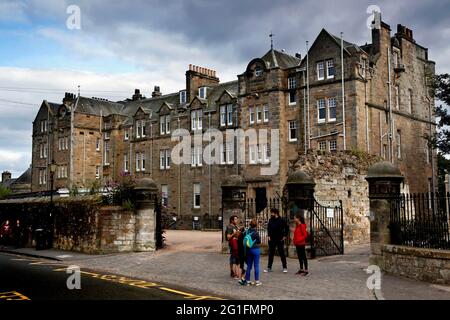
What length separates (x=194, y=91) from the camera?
4984cm

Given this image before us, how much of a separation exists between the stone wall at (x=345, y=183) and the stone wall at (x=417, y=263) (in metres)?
8.93

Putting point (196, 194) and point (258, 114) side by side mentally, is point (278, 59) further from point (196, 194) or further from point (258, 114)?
point (196, 194)

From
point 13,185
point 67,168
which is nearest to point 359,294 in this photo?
point 67,168

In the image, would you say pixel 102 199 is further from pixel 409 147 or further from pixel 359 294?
pixel 409 147

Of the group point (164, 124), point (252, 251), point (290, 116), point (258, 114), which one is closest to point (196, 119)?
point (164, 124)

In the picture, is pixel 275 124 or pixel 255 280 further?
pixel 275 124

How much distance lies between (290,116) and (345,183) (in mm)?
15603

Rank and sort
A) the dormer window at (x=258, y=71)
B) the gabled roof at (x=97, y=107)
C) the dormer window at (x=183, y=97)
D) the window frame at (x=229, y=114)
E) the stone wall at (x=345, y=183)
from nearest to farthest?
the stone wall at (x=345, y=183) → the dormer window at (x=258, y=71) → the window frame at (x=229, y=114) → the dormer window at (x=183, y=97) → the gabled roof at (x=97, y=107)

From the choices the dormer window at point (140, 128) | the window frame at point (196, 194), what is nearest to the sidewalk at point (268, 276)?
the window frame at point (196, 194)

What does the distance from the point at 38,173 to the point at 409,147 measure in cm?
4579

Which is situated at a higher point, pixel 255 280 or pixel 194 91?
pixel 194 91

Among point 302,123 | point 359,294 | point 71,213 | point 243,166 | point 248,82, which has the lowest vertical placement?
point 359,294

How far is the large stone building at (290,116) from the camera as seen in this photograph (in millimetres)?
36250

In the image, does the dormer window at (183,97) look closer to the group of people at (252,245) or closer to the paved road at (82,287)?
the paved road at (82,287)
